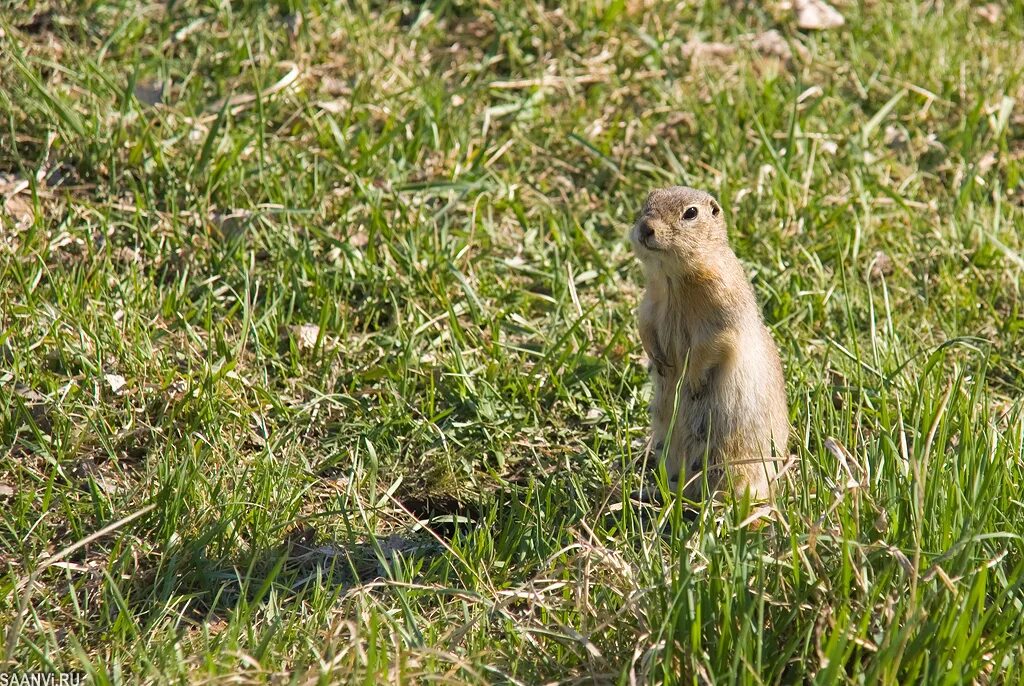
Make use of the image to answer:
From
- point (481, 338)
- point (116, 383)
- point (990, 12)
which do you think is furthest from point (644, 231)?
point (990, 12)

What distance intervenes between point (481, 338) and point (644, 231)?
1194mm

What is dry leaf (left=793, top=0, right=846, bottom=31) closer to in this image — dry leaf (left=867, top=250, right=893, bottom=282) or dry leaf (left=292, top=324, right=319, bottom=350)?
dry leaf (left=867, top=250, right=893, bottom=282)

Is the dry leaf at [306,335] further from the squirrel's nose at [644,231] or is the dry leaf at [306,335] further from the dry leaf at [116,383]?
the squirrel's nose at [644,231]

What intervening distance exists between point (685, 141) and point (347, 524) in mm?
3290

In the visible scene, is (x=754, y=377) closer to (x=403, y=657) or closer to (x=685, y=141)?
(x=403, y=657)

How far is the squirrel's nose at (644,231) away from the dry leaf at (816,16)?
3579 mm

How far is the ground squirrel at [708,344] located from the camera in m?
4.30

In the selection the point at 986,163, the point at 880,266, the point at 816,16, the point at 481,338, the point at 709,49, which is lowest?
the point at 481,338

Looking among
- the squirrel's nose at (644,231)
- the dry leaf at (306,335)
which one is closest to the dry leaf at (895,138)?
the squirrel's nose at (644,231)

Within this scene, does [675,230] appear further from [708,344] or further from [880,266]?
[880,266]

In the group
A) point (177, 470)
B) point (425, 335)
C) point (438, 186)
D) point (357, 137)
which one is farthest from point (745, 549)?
point (357, 137)

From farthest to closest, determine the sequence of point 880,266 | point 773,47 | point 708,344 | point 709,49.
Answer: point 773,47, point 709,49, point 880,266, point 708,344

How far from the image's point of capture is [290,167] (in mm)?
5734

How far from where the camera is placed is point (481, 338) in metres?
5.18
